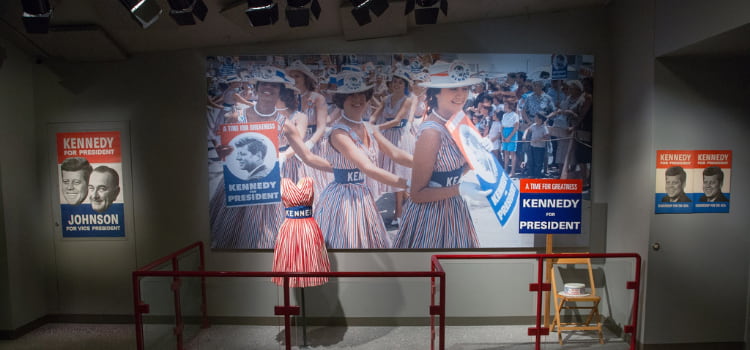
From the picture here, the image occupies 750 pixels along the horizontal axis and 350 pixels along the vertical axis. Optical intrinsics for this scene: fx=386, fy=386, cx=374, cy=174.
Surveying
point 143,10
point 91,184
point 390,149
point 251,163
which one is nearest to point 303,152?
point 251,163

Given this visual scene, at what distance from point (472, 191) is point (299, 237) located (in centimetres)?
173

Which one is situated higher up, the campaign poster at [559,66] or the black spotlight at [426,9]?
the black spotlight at [426,9]

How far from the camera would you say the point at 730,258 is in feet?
10.7

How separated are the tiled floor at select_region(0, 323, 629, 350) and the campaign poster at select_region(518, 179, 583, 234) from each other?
Answer: 3.23 ft

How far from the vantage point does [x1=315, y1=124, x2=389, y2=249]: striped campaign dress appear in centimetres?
378

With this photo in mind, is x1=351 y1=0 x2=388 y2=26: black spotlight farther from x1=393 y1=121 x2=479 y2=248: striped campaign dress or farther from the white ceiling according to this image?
x1=393 y1=121 x2=479 y2=248: striped campaign dress

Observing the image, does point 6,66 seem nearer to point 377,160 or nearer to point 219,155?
point 219,155

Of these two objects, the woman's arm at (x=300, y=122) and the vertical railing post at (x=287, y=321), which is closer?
the vertical railing post at (x=287, y=321)

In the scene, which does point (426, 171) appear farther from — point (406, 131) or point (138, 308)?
point (138, 308)

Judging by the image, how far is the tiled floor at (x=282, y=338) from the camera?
3.00m

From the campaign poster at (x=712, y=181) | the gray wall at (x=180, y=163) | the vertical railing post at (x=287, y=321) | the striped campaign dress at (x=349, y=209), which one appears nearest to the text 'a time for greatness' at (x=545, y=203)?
the gray wall at (x=180, y=163)

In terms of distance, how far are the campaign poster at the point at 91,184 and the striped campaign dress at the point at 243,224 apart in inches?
39.1

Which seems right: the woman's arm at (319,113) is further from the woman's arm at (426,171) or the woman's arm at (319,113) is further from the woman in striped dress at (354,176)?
the woman's arm at (426,171)

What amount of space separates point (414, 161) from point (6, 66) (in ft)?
13.0
